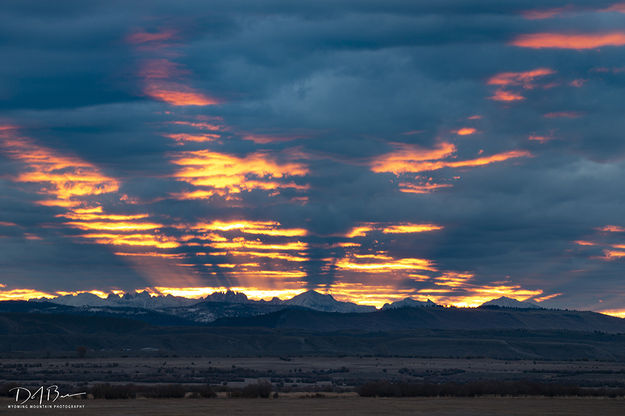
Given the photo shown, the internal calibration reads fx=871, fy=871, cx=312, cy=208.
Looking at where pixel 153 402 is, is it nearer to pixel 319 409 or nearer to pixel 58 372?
pixel 319 409

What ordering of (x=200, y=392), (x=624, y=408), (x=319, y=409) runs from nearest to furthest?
(x=319, y=409) → (x=624, y=408) → (x=200, y=392)

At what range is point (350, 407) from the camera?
2761 inches

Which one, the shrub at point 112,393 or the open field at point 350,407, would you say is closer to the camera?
the open field at point 350,407

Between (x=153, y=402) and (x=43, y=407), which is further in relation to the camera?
(x=153, y=402)

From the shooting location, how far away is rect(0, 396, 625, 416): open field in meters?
64.9

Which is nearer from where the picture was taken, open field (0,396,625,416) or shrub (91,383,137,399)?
open field (0,396,625,416)

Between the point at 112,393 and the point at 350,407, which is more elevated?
the point at 112,393

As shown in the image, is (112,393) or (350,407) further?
(112,393)

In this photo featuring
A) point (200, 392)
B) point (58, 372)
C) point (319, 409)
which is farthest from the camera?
point (58, 372)

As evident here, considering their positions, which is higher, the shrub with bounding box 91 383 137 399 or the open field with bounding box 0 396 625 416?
the shrub with bounding box 91 383 137 399

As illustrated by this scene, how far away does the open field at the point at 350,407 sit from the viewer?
64.9 meters

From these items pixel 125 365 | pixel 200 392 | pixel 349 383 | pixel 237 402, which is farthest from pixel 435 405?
pixel 125 365

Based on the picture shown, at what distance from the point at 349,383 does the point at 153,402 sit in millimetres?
47185

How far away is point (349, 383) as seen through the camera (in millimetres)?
117250
